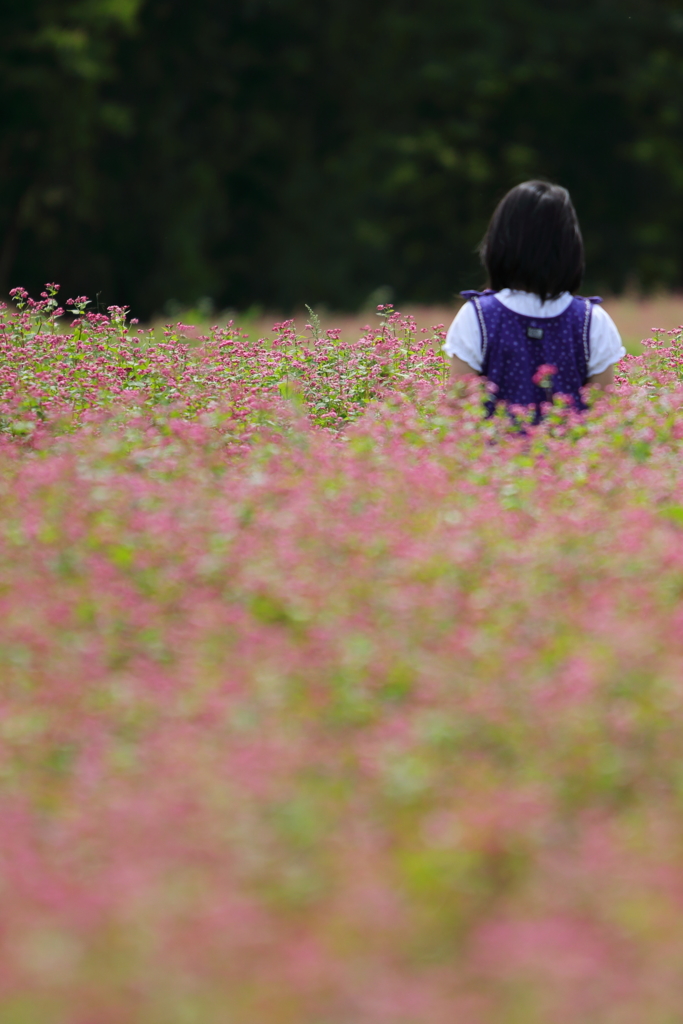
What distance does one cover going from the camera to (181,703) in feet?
11.1

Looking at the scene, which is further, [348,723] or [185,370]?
[185,370]

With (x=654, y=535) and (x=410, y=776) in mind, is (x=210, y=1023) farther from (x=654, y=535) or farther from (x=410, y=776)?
(x=654, y=535)

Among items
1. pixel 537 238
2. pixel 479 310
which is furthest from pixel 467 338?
pixel 537 238

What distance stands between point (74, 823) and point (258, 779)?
411mm

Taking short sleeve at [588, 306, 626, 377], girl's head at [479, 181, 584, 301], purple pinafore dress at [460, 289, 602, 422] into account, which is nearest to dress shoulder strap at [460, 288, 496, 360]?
purple pinafore dress at [460, 289, 602, 422]

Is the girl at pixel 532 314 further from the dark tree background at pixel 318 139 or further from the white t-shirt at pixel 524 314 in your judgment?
the dark tree background at pixel 318 139

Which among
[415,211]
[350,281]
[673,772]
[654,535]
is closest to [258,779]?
[673,772]

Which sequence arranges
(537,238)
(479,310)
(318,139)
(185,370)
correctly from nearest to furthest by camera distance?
(537,238)
(479,310)
(185,370)
(318,139)

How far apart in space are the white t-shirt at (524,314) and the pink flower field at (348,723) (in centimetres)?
20

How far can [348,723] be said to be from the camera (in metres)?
3.40

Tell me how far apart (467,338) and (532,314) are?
289 millimetres

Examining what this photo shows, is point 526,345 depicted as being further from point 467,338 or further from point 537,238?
point 537,238

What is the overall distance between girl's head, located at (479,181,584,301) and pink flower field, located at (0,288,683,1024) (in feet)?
1.75

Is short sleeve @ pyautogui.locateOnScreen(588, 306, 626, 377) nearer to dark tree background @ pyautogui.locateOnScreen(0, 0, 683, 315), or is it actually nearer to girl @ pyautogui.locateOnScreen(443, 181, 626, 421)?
girl @ pyautogui.locateOnScreen(443, 181, 626, 421)
